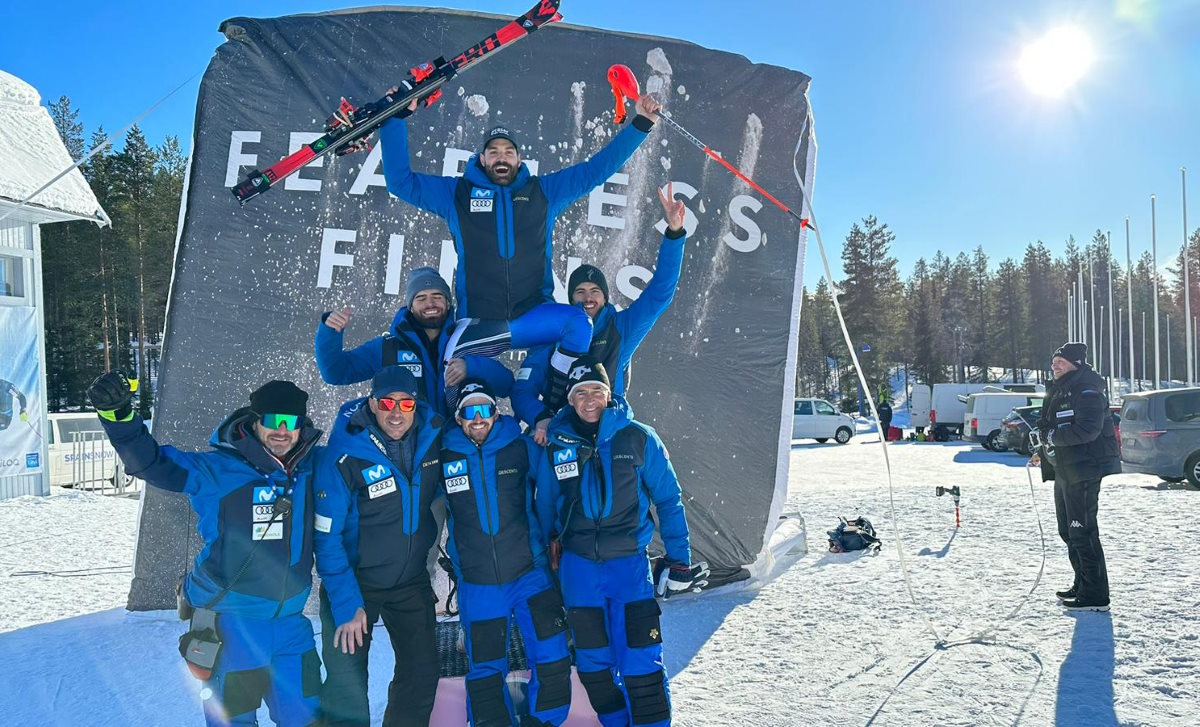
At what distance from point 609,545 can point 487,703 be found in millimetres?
803

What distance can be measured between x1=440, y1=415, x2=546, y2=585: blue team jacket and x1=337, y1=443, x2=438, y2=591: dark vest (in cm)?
11

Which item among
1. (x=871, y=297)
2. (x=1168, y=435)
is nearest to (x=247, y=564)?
(x=1168, y=435)

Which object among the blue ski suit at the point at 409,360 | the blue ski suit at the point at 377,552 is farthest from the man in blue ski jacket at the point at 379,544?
the blue ski suit at the point at 409,360

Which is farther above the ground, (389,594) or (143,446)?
(143,446)

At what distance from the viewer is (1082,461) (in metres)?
5.09

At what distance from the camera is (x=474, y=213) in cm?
372

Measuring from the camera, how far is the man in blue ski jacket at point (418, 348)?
3576mm

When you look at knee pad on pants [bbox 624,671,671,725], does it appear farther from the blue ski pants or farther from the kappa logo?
the kappa logo

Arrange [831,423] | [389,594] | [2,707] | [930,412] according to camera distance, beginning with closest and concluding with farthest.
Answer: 1. [389,594]
2. [2,707]
3. [831,423]
4. [930,412]

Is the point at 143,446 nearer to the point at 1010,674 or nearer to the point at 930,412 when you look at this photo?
the point at 1010,674

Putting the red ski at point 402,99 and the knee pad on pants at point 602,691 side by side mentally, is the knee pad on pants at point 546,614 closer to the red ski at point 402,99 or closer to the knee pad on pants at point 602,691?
the knee pad on pants at point 602,691

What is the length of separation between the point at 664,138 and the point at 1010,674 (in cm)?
440

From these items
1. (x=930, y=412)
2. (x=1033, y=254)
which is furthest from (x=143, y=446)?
(x=1033, y=254)

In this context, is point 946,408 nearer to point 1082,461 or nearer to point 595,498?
point 1082,461
